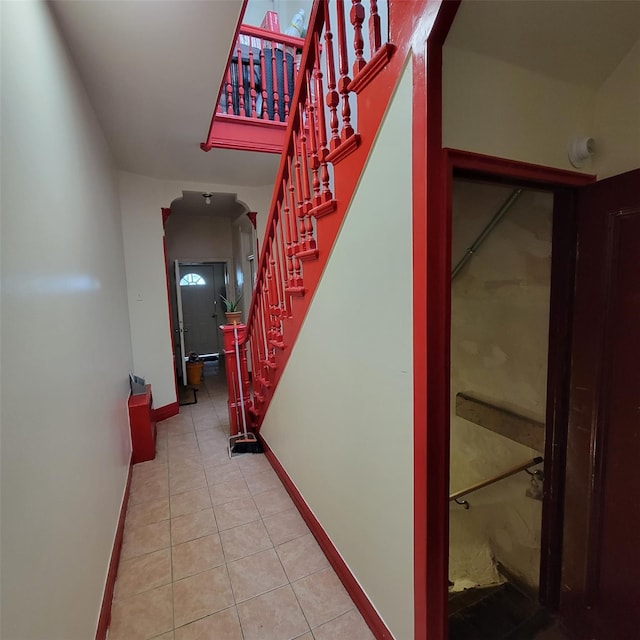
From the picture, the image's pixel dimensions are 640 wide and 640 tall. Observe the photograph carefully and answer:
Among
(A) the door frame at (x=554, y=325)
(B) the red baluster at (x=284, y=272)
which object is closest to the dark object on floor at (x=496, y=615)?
(A) the door frame at (x=554, y=325)

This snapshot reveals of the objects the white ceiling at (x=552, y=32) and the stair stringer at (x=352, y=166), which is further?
the stair stringer at (x=352, y=166)

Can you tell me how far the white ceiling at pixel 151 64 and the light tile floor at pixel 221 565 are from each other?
2.73 metres

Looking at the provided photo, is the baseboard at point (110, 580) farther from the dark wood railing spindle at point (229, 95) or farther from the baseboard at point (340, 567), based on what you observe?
the dark wood railing spindle at point (229, 95)

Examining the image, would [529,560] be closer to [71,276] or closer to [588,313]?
[588,313]

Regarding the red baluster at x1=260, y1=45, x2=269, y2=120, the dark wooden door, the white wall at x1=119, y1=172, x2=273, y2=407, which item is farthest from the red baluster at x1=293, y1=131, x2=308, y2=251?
the white wall at x1=119, y1=172, x2=273, y2=407

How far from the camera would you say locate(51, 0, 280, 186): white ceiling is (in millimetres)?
1623

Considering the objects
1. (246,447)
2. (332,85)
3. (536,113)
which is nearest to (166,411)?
(246,447)

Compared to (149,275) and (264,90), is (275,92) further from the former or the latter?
(149,275)

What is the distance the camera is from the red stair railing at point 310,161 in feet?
4.06

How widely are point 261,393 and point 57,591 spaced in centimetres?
191

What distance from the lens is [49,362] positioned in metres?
1.11

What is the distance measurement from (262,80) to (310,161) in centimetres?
231

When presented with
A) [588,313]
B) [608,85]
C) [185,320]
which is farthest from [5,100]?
[185,320]

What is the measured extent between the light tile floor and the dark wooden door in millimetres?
915
